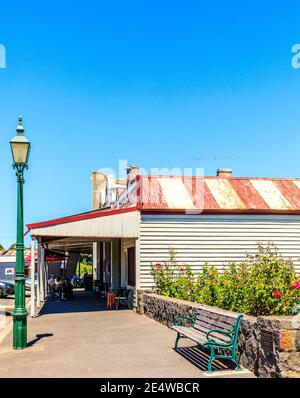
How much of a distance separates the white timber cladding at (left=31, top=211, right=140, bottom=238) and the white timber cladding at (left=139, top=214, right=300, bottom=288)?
371 millimetres

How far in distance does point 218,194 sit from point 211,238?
6.39 ft

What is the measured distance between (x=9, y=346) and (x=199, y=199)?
9.56 meters

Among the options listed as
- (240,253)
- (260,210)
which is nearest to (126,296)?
(240,253)

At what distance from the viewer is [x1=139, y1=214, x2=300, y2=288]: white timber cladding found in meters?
17.5

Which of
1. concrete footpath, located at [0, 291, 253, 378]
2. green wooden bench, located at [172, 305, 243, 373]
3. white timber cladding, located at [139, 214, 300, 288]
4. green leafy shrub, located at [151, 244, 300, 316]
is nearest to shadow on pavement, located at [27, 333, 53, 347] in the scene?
concrete footpath, located at [0, 291, 253, 378]

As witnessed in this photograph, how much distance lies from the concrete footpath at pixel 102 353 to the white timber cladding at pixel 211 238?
3.11 meters

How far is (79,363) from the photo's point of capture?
8.69 meters

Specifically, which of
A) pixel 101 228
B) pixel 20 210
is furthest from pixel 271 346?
pixel 101 228

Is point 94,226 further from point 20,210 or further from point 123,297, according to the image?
point 20,210

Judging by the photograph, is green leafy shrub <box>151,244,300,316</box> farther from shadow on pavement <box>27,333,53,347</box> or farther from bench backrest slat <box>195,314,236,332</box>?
shadow on pavement <box>27,333,53,347</box>

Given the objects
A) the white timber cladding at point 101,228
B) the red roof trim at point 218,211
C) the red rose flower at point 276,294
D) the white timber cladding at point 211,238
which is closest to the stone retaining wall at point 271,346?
the red rose flower at point 276,294

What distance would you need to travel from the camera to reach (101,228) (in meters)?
16.9

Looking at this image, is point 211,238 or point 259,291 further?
point 211,238
